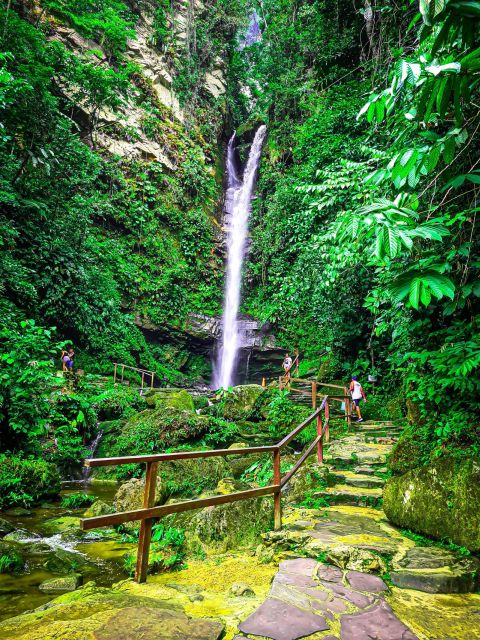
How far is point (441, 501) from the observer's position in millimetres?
2898

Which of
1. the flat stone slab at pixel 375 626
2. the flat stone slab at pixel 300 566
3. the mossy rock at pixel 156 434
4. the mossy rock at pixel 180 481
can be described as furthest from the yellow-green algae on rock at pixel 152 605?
the mossy rock at pixel 156 434

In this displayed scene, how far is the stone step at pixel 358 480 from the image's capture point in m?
4.52

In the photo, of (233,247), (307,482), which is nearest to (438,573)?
(307,482)

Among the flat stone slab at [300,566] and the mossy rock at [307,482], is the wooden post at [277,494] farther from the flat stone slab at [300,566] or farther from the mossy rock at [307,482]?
the mossy rock at [307,482]

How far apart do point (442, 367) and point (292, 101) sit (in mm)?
20844

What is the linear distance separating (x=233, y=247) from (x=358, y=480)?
60.8 feet

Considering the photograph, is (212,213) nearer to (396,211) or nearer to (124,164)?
(124,164)

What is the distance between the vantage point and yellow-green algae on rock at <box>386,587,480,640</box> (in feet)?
6.27

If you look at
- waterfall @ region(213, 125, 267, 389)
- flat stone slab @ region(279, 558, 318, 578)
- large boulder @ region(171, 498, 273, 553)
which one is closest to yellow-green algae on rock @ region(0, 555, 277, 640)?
flat stone slab @ region(279, 558, 318, 578)

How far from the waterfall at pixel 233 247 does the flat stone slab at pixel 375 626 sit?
14.4 metres

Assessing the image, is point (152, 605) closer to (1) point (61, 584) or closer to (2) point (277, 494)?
(2) point (277, 494)

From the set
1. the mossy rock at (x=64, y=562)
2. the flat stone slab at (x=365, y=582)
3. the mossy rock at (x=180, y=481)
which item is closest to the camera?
the flat stone slab at (x=365, y=582)

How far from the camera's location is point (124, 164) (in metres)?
18.6

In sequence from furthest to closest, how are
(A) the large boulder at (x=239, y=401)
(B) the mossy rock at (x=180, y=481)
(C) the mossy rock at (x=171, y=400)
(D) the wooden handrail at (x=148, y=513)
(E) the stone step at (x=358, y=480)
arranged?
(A) the large boulder at (x=239, y=401) → (C) the mossy rock at (x=171, y=400) → (B) the mossy rock at (x=180, y=481) → (E) the stone step at (x=358, y=480) → (D) the wooden handrail at (x=148, y=513)
